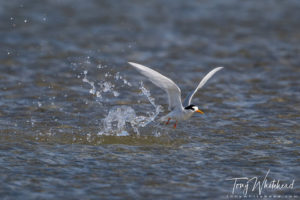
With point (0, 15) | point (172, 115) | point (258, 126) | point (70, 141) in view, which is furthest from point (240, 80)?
point (0, 15)

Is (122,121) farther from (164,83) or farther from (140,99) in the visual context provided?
(140,99)

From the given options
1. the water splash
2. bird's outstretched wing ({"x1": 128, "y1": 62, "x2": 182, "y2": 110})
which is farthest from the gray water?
bird's outstretched wing ({"x1": 128, "y1": 62, "x2": 182, "y2": 110})

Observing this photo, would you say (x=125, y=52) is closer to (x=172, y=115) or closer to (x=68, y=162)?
(x=172, y=115)

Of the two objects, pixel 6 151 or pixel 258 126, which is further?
pixel 258 126

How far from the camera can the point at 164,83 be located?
31.4 feet

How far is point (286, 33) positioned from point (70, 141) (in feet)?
37.4

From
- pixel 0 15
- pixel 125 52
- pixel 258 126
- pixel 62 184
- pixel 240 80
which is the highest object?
pixel 0 15

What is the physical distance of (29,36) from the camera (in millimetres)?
18328

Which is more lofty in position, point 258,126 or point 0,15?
point 0,15

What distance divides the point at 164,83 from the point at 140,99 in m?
3.54
